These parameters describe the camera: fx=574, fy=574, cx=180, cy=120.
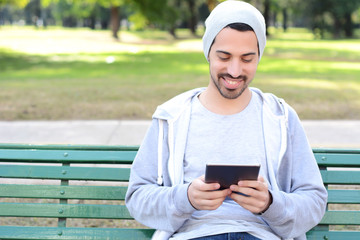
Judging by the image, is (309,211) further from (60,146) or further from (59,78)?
(59,78)

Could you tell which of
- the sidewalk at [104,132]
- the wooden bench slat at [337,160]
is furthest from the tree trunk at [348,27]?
the wooden bench slat at [337,160]

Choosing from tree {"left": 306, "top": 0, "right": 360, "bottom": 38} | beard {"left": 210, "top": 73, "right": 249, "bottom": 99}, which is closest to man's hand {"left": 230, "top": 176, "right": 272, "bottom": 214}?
beard {"left": 210, "top": 73, "right": 249, "bottom": 99}

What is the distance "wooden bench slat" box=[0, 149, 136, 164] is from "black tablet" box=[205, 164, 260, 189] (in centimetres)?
105

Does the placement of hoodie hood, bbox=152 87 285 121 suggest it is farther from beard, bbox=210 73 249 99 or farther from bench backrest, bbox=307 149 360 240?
bench backrest, bbox=307 149 360 240

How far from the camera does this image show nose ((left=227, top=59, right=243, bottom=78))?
2545 mm

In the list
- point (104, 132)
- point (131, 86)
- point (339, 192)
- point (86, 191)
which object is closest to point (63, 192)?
point (86, 191)

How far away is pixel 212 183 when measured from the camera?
2240mm

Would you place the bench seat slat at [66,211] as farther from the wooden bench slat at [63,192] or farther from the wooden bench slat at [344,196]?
the wooden bench slat at [344,196]

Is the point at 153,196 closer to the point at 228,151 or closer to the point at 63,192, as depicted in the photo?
the point at 228,151

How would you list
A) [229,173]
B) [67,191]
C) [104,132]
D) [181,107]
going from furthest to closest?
[104,132] → [67,191] → [181,107] → [229,173]

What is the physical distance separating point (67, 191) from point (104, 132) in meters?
5.11

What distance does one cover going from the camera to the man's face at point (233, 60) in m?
2.53

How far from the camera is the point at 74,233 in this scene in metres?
3.09

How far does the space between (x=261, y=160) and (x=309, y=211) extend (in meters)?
0.31
